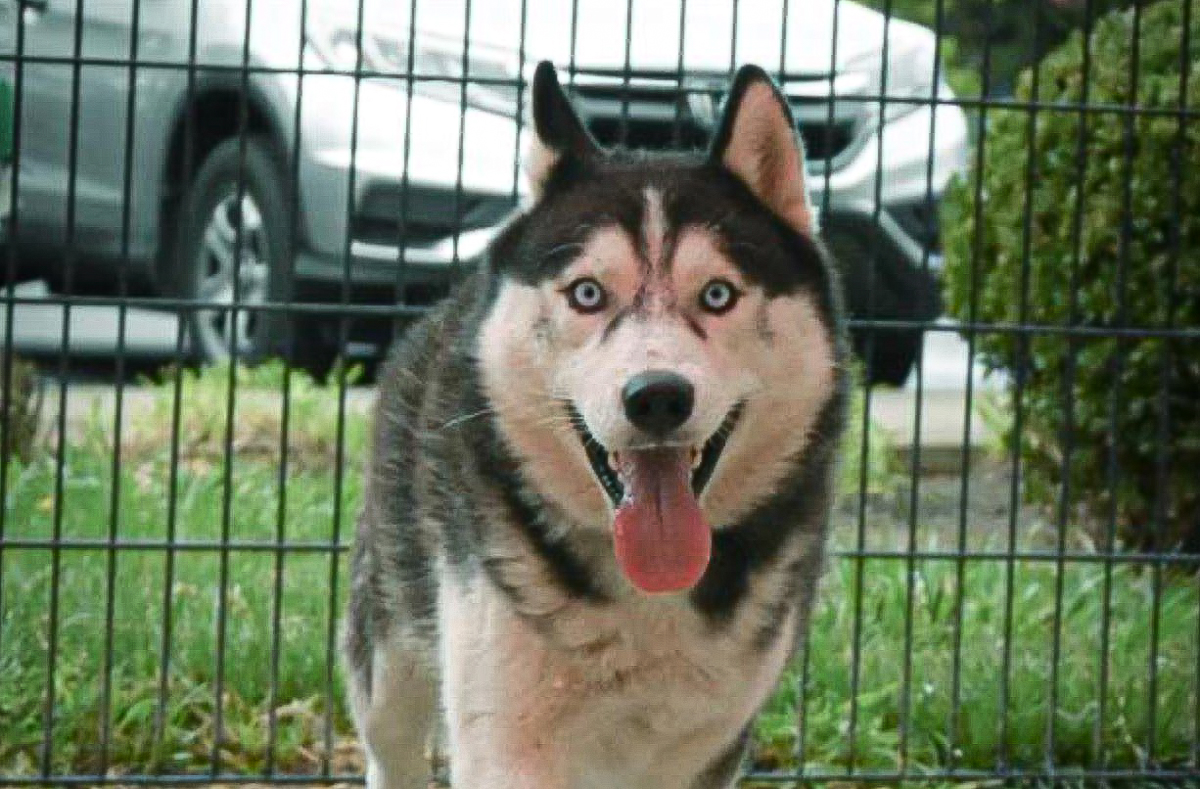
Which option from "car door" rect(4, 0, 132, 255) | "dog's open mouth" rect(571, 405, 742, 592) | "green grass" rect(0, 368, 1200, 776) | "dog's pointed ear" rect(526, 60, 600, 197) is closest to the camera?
"dog's open mouth" rect(571, 405, 742, 592)

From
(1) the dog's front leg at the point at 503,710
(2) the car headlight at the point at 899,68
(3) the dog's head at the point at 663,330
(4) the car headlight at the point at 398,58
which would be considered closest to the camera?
(3) the dog's head at the point at 663,330

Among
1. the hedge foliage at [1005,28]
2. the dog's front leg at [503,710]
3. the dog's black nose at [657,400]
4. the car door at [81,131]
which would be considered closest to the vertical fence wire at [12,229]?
the dog's front leg at [503,710]

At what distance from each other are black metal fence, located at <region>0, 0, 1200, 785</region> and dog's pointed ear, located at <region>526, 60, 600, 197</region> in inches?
43.4

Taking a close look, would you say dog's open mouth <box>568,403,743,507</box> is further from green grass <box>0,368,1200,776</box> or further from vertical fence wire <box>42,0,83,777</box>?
vertical fence wire <box>42,0,83,777</box>

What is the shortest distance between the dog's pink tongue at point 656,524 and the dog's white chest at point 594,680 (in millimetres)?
153

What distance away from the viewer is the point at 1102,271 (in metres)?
7.16

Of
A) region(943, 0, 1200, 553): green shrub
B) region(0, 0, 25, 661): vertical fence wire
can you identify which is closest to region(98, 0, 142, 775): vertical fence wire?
region(0, 0, 25, 661): vertical fence wire

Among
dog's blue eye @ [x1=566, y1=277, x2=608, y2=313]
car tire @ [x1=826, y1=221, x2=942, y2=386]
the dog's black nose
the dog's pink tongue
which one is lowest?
the dog's pink tongue

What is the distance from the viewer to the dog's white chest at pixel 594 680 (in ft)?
13.2

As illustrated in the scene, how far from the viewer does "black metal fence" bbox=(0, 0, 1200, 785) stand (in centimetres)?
553

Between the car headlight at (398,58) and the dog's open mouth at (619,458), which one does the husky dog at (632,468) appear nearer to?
the dog's open mouth at (619,458)

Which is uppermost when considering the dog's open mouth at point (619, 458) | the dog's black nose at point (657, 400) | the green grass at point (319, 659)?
the dog's black nose at point (657, 400)

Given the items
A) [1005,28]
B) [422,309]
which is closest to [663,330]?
[422,309]

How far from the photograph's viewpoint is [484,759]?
403 cm
